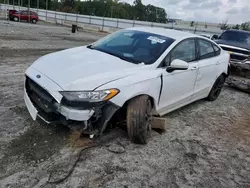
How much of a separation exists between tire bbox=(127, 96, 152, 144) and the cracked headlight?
1.44 ft

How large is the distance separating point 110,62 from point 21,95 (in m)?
2.23

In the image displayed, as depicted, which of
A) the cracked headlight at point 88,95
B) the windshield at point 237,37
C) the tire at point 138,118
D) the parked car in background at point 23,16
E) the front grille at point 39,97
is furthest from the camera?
the parked car in background at point 23,16

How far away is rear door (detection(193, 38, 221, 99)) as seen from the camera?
4805mm

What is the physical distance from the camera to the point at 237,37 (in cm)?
1014

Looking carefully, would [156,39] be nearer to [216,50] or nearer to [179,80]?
[179,80]

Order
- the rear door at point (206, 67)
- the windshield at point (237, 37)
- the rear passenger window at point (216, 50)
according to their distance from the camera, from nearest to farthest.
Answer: the rear door at point (206, 67) < the rear passenger window at point (216, 50) < the windshield at point (237, 37)

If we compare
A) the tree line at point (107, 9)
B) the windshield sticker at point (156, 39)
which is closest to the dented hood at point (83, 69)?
the windshield sticker at point (156, 39)

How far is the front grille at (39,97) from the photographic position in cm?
305

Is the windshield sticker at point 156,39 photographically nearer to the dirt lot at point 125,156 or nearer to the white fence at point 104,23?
the dirt lot at point 125,156

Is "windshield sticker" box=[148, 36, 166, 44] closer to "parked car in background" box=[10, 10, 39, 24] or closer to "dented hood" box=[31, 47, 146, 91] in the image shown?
"dented hood" box=[31, 47, 146, 91]

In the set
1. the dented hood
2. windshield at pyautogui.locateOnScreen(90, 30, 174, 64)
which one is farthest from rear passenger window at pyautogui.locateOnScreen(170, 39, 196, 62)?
the dented hood

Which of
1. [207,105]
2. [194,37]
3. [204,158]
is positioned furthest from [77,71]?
[207,105]

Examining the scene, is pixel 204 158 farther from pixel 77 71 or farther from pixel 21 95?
pixel 21 95

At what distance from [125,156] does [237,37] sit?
29.1ft
